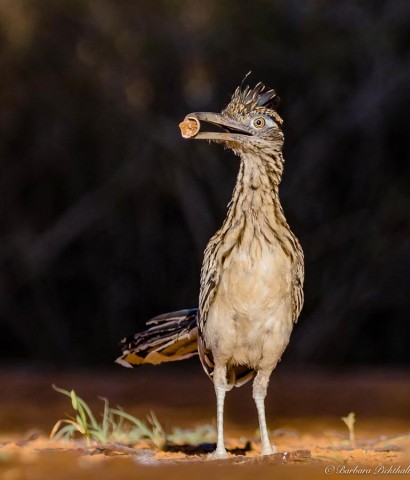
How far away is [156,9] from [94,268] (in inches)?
122

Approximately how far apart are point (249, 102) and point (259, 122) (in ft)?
0.42

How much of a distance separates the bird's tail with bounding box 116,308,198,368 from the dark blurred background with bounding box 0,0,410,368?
19.3 feet

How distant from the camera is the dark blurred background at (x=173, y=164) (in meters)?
12.3

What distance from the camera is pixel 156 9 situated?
42.0ft

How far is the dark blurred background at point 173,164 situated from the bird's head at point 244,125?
21.2 ft

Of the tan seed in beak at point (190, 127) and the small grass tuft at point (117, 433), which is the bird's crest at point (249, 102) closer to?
the tan seed in beak at point (190, 127)

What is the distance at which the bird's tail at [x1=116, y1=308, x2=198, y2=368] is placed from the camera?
20.9ft

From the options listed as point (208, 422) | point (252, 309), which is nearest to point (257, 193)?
point (252, 309)

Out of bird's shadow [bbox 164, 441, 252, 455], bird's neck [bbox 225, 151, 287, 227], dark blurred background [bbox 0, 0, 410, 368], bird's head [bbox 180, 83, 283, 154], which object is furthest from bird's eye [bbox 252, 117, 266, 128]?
dark blurred background [bbox 0, 0, 410, 368]

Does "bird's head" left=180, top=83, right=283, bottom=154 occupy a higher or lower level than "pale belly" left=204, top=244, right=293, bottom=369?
higher

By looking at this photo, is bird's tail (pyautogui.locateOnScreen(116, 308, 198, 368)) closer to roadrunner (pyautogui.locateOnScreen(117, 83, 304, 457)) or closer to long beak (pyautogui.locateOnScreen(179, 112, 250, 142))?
roadrunner (pyautogui.locateOnScreen(117, 83, 304, 457))

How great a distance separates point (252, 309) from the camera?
5680 mm

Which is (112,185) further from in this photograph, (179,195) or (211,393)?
(211,393)

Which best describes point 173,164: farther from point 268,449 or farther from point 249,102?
point 268,449
